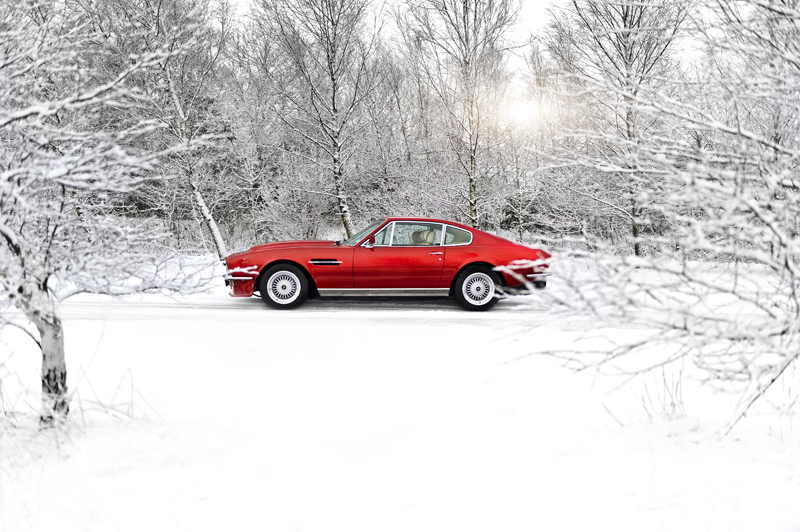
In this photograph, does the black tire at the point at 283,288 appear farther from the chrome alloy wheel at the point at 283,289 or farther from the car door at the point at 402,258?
the car door at the point at 402,258

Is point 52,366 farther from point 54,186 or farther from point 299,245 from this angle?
point 299,245

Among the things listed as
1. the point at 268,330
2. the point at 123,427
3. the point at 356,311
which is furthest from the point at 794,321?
the point at 356,311

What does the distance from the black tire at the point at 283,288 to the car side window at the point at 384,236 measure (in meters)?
1.20

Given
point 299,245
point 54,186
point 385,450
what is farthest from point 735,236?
point 299,245

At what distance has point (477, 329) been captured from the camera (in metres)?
6.21

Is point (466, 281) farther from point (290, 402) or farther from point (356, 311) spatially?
point (290, 402)

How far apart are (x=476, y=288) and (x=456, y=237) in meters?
0.81

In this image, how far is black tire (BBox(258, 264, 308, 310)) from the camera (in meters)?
7.28

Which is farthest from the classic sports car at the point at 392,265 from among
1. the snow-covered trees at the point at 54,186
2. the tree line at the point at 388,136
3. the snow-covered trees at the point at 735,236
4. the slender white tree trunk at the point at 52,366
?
the snow-covered trees at the point at 735,236

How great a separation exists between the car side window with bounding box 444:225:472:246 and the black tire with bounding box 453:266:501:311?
0.41m

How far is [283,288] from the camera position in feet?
24.1

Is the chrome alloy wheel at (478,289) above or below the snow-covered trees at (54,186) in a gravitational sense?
below

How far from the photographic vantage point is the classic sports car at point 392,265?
7188mm

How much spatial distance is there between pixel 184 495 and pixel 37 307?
1.32 metres
